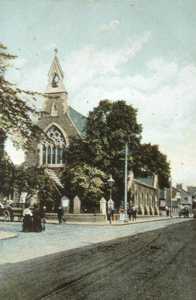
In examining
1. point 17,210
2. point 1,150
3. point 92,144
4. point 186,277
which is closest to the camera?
point 186,277

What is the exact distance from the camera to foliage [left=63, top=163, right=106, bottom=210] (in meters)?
40.4

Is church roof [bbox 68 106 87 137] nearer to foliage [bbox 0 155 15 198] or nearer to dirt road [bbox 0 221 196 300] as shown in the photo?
foliage [bbox 0 155 15 198]

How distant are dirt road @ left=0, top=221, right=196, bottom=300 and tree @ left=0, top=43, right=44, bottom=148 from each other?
14.5ft

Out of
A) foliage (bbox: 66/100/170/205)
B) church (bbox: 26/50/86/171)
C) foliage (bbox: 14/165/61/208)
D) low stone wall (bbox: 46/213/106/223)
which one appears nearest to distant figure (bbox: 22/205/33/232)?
foliage (bbox: 14/165/61/208)

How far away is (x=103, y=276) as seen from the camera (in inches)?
332

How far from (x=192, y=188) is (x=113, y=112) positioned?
4362 inches

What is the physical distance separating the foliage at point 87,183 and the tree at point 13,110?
1006 inches

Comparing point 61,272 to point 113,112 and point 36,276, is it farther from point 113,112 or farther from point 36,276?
point 113,112

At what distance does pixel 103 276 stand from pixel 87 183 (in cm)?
3202

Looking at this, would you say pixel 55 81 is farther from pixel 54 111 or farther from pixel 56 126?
pixel 56 126

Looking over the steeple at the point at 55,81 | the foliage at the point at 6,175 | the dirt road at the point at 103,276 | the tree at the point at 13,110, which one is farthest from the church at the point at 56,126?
the dirt road at the point at 103,276

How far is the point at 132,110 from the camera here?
42.9 m

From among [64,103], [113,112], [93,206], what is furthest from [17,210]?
[64,103]

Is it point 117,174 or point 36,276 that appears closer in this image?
point 36,276
